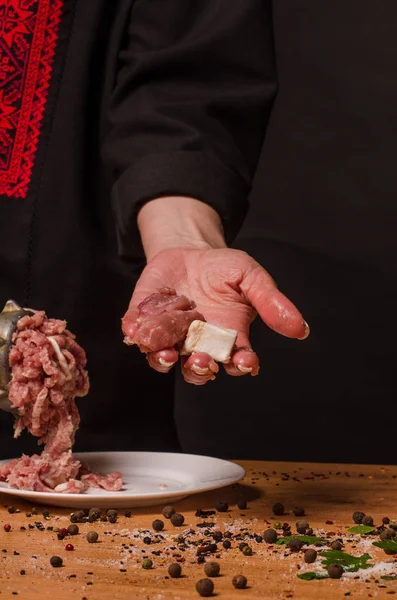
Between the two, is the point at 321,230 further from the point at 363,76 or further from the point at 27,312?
the point at 27,312

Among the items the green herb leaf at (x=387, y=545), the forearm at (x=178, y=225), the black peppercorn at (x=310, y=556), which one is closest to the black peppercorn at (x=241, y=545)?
the black peppercorn at (x=310, y=556)

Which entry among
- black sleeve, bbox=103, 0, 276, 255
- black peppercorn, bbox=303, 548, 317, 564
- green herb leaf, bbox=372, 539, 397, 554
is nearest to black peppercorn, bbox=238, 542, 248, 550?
black peppercorn, bbox=303, 548, 317, 564

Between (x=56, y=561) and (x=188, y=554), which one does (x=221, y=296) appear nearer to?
(x=188, y=554)

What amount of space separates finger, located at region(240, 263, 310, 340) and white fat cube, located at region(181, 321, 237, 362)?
82 mm

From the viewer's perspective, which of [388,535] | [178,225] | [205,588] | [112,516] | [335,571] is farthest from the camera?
[178,225]

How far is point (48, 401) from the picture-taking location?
7.81 ft

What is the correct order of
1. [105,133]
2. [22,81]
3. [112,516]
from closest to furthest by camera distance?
1. [112,516]
2. [22,81]
3. [105,133]

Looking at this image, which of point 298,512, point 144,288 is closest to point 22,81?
point 144,288

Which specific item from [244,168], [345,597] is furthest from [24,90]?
[345,597]

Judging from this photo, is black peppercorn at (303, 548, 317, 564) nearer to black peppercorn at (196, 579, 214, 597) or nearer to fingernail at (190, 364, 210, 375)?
black peppercorn at (196, 579, 214, 597)

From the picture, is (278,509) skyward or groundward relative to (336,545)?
groundward

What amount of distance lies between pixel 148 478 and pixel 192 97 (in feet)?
3.45

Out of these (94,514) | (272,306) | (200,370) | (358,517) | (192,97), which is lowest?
(94,514)

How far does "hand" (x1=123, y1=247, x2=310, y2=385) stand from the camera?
2086 mm
